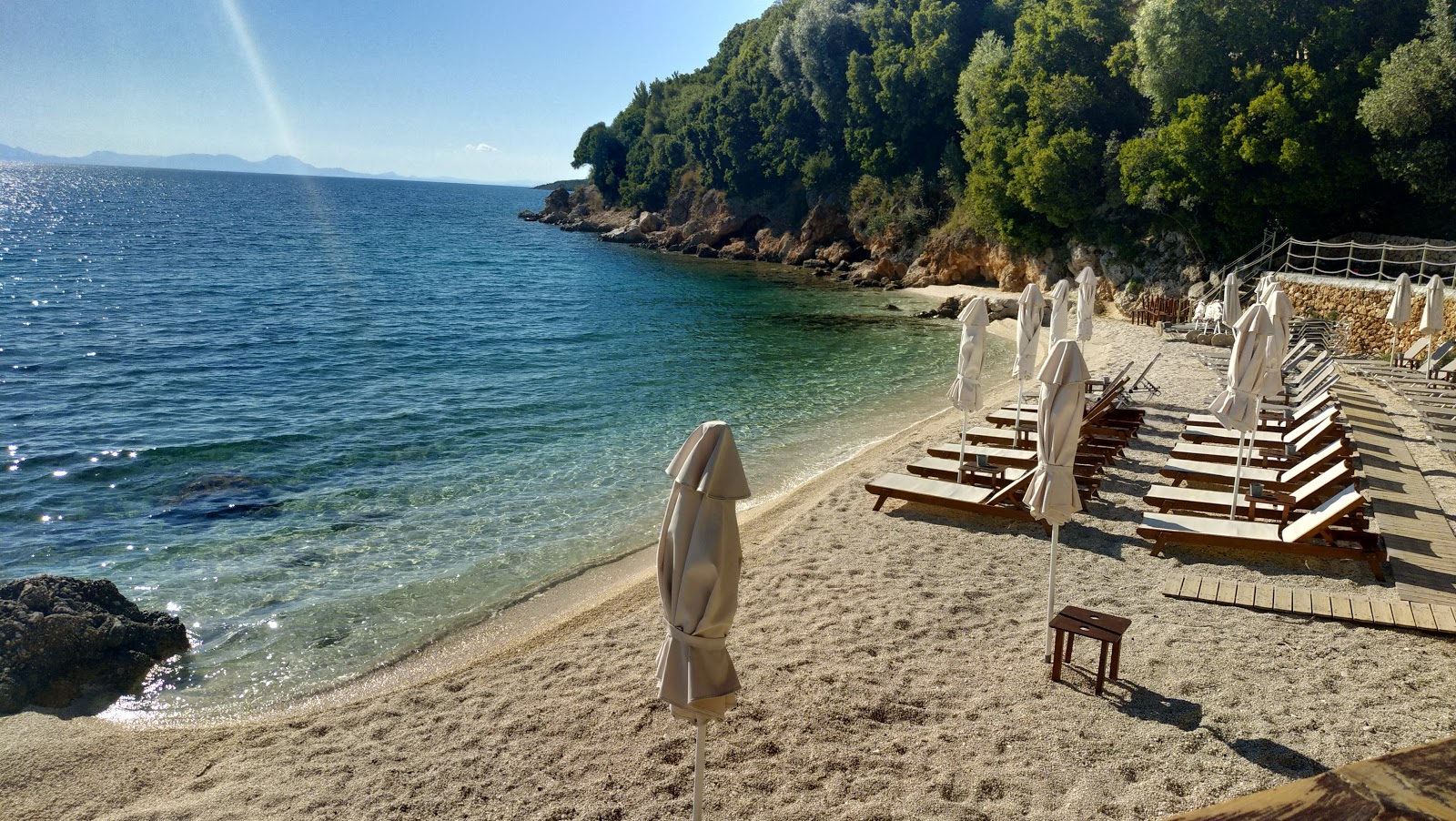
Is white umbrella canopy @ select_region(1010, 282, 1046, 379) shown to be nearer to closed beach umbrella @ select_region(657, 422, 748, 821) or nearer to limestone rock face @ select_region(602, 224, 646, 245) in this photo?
closed beach umbrella @ select_region(657, 422, 748, 821)

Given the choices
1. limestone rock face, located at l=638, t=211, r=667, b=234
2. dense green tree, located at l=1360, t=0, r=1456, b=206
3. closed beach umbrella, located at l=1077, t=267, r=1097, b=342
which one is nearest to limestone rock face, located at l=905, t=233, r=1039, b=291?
dense green tree, located at l=1360, t=0, r=1456, b=206

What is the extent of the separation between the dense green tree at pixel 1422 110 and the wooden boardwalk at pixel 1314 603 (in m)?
23.4

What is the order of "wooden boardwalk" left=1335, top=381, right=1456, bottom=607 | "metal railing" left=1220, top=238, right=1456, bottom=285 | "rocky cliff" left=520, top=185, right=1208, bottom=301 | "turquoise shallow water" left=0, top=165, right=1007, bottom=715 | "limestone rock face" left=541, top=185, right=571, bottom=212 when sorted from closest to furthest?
"wooden boardwalk" left=1335, top=381, right=1456, bottom=607
"turquoise shallow water" left=0, top=165, right=1007, bottom=715
"metal railing" left=1220, top=238, right=1456, bottom=285
"rocky cliff" left=520, top=185, right=1208, bottom=301
"limestone rock face" left=541, top=185, right=571, bottom=212

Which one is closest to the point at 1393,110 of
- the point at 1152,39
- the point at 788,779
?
the point at 1152,39

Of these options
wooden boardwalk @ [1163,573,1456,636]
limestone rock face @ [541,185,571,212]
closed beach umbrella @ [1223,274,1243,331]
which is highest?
limestone rock face @ [541,185,571,212]

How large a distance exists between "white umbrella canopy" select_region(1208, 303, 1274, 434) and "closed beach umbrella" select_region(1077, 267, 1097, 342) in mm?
8568

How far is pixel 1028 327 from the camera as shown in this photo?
14477 millimetres

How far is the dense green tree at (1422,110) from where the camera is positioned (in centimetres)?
2442

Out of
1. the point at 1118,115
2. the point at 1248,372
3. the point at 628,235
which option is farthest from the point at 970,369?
the point at 628,235

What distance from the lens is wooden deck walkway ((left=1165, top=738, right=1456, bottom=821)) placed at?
1.44m

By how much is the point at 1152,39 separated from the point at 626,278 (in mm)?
29706

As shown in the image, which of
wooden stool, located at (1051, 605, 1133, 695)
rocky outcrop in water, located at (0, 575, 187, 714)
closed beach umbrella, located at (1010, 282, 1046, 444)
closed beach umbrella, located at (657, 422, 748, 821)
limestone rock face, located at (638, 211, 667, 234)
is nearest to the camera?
closed beach umbrella, located at (657, 422, 748, 821)

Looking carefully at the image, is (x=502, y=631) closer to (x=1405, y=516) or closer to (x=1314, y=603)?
(x=1314, y=603)

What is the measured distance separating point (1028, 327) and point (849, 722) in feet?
31.3
